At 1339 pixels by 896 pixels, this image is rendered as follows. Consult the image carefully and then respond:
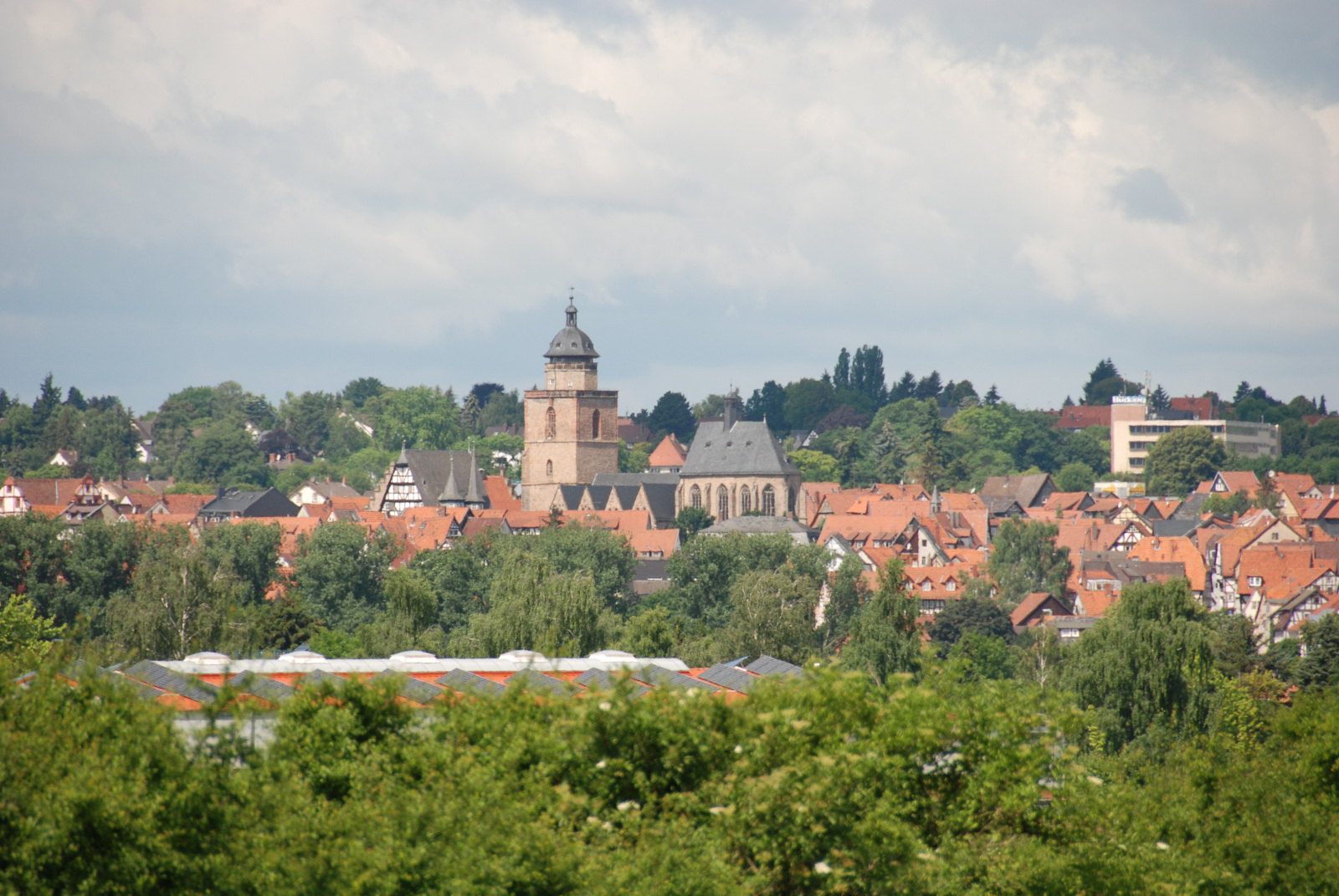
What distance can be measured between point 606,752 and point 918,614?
136ft

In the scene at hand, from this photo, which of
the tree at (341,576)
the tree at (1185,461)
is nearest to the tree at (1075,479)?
the tree at (1185,461)

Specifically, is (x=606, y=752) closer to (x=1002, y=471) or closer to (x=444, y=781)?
(x=444, y=781)

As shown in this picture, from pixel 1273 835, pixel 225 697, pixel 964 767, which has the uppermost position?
pixel 225 697

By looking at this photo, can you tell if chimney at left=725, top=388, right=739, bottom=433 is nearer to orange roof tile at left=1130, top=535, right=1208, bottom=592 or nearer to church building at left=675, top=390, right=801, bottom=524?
church building at left=675, top=390, right=801, bottom=524

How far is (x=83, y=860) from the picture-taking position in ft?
55.5

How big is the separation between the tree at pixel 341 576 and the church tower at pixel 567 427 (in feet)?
130

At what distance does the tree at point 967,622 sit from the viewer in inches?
3250

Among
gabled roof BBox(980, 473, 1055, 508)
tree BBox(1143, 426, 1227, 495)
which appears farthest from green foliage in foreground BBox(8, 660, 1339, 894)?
tree BBox(1143, 426, 1227, 495)

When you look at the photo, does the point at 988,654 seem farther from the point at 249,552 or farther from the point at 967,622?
the point at 249,552

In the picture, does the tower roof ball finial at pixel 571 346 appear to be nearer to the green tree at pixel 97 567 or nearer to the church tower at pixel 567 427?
the church tower at pixel 567 427

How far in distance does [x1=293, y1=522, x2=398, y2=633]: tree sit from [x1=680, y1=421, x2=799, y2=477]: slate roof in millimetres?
44181

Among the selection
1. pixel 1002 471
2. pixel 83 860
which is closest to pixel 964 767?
pixel 83 860

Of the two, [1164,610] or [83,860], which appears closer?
[83,860]

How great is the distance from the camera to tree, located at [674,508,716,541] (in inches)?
4870
